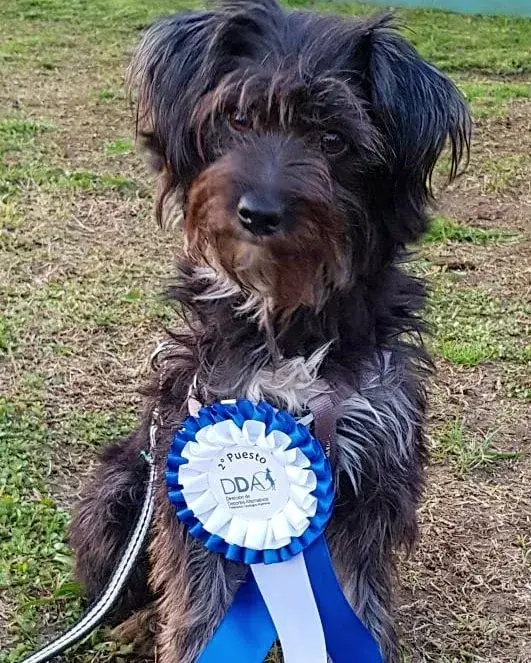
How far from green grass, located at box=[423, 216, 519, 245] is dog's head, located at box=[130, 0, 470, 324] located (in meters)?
2.71

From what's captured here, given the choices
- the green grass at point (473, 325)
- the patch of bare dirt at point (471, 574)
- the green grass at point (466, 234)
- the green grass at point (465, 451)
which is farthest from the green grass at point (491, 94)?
the patch of bare dirt at point (471, 574)

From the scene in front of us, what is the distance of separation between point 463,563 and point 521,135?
4.01 meters

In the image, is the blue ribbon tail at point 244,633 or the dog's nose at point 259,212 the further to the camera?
the blue ribbon tail at point 244,633

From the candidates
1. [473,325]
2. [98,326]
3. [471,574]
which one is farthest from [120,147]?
[471,574]

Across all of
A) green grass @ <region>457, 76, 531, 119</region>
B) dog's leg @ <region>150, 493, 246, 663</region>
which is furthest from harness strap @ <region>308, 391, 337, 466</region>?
green grass @ <region>457, 76, 531, 119</region>

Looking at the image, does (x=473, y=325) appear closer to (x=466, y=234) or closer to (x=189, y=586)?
(x=466, y=234)

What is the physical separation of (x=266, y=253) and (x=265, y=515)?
62cm

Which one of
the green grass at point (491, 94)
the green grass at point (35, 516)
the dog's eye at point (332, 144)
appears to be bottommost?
the green grass at point (491, 94)

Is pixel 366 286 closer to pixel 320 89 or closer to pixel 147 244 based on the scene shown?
pixel 320 89

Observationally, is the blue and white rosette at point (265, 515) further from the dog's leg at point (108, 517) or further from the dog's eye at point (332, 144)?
the dog's eye at point (332, 144)

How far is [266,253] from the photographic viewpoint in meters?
2.04

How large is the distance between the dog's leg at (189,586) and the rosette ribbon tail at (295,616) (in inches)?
3.6

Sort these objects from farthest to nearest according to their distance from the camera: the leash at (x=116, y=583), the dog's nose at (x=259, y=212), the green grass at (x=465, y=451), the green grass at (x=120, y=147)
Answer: the green grass at (x=120, y=147) → the green grass at (x=465, y=451) → the leash at (x=116, y=583) → the dog's nose at (x=259, y=212)

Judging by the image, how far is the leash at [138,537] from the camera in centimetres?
228
